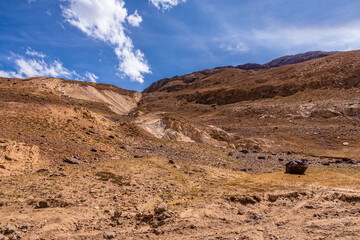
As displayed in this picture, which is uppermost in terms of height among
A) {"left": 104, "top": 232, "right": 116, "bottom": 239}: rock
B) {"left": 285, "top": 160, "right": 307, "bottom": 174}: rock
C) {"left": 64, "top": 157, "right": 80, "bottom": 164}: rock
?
{"left": 64, "top": 157, "right": 80, "bottom": 164}: rock

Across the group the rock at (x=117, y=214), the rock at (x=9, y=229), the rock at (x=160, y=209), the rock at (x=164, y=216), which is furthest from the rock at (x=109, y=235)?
the rock at (x=9, y=229)

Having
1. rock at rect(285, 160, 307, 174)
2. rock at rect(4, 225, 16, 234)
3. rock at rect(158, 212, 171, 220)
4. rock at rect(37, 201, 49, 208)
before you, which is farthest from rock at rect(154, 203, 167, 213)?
rock at rect(285, 160, 307, 174)

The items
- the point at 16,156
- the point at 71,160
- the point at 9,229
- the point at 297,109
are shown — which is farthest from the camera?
the point at 297,109

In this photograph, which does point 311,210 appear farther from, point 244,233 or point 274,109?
point 274,109

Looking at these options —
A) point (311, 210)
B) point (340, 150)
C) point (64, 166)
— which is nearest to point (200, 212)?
point (311, 210)

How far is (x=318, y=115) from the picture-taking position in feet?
125

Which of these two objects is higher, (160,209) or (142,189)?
(142,189)

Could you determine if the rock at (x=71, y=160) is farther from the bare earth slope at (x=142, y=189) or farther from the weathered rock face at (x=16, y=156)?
the weathered rock face at (x=16, y=156)

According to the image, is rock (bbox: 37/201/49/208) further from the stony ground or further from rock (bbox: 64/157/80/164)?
rock (bbox: 64/157/80/164)

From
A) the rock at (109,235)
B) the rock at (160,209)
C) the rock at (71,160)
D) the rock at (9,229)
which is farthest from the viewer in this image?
the rock at (71,160)

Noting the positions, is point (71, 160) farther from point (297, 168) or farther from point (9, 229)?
point (297, 168)

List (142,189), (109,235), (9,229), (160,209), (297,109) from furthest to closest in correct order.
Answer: (297,109) → (142,189) → (160,209) → (109,235) → (9,229)

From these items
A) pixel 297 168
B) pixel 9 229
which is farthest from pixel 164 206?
pixel 297 168

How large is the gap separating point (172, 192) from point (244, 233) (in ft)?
→ 12.1
